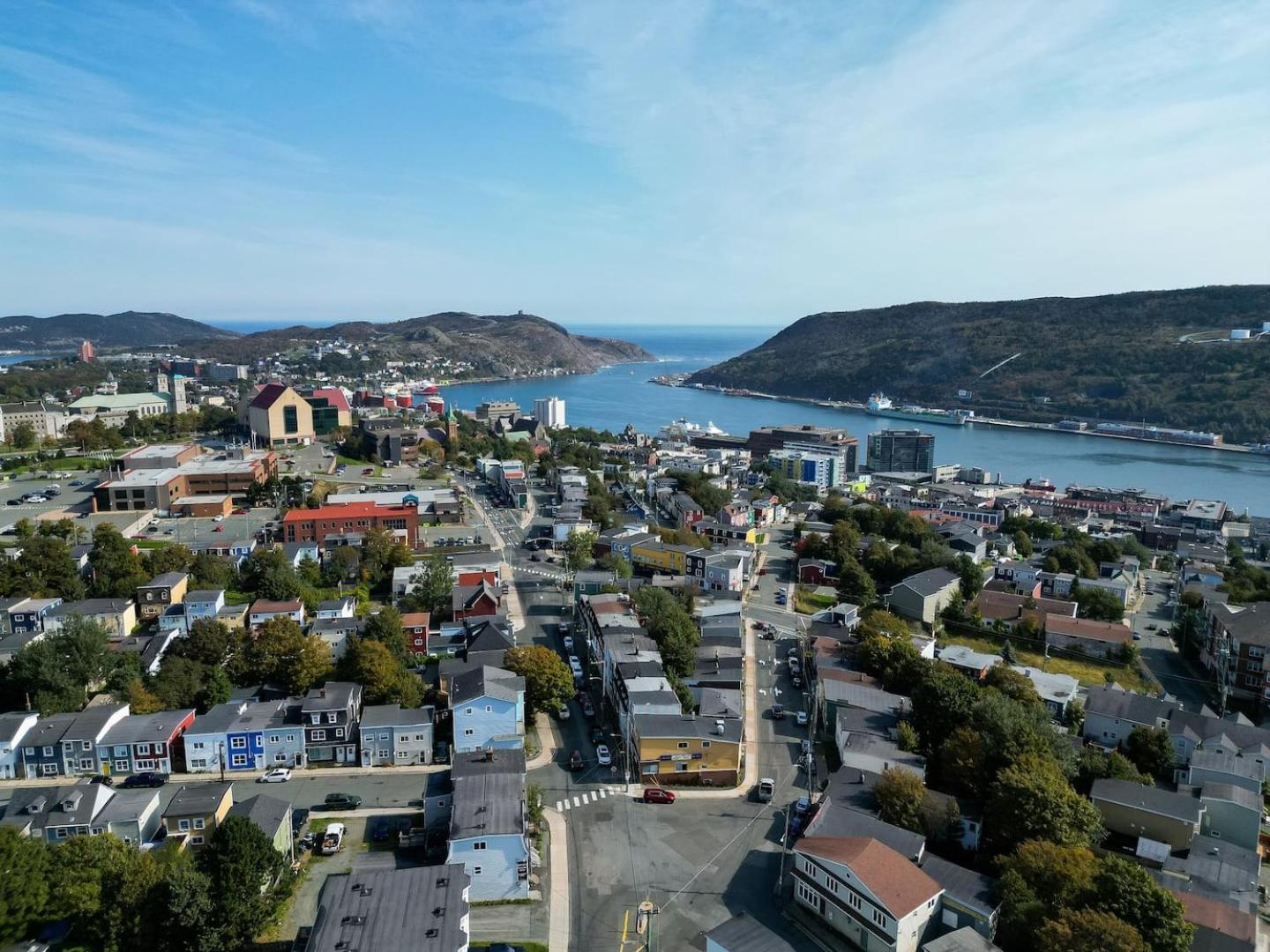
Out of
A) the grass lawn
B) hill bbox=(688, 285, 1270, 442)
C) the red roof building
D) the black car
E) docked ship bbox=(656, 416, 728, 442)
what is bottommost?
the grass lawn

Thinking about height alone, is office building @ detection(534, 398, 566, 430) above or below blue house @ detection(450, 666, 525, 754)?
above

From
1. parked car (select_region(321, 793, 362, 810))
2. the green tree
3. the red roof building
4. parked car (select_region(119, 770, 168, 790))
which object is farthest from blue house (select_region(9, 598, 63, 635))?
the green tree

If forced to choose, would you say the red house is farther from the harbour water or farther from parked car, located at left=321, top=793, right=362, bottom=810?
the harbour water

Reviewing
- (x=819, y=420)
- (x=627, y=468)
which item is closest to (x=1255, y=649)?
(x=627, y=468)

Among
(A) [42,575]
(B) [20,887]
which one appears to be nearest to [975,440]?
(A) [42,575]

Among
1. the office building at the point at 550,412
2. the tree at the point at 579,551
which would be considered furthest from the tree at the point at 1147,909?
the office building at the point at 550,412

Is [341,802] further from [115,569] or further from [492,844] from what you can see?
[115,569]

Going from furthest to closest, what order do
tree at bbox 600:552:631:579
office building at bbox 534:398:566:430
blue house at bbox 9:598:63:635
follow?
office building at bbox 534:398:566:430
tree at bbox 600:552:631:579
blue house at bbox 9:598:63:635

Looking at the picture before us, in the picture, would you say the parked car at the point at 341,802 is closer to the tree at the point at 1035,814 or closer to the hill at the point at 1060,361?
the tree at the point at 1035,814

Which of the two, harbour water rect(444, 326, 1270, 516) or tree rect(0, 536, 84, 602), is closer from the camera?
tree rect(0, 536, 84, 602)
